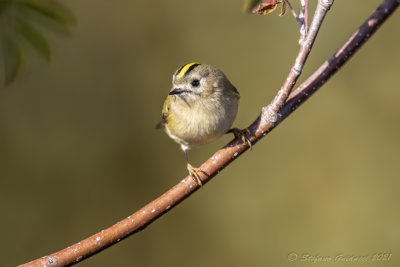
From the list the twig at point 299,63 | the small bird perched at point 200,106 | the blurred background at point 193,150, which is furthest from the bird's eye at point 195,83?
the blurred background at point 193,150

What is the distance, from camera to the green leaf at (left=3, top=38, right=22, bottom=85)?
0.90 metres

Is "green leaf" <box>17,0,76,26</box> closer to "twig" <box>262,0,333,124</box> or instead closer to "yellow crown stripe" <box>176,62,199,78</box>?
"twig" <box>262,0,333,124</box>

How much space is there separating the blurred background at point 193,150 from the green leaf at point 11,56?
1.52 meters

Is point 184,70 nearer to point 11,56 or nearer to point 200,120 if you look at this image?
point 200,120

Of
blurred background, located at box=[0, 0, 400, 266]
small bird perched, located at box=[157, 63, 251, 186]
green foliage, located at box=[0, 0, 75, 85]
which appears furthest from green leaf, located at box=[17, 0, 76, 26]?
blurred background, located at box=[0, 0, 400, 266]

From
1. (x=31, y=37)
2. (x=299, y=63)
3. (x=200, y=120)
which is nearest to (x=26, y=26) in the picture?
(x=31, y=37)

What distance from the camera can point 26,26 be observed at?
3.03 feet

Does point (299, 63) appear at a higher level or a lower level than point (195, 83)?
lower

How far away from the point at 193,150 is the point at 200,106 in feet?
3.20

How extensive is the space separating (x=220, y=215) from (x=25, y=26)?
5.77ft

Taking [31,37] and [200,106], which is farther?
[200,106]

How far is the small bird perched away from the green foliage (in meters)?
0.58

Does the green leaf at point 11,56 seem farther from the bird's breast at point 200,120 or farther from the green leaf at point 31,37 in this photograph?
the bird's breast at point 200,120

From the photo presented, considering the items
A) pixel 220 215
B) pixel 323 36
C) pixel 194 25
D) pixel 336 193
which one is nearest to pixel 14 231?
pixel 220 215
